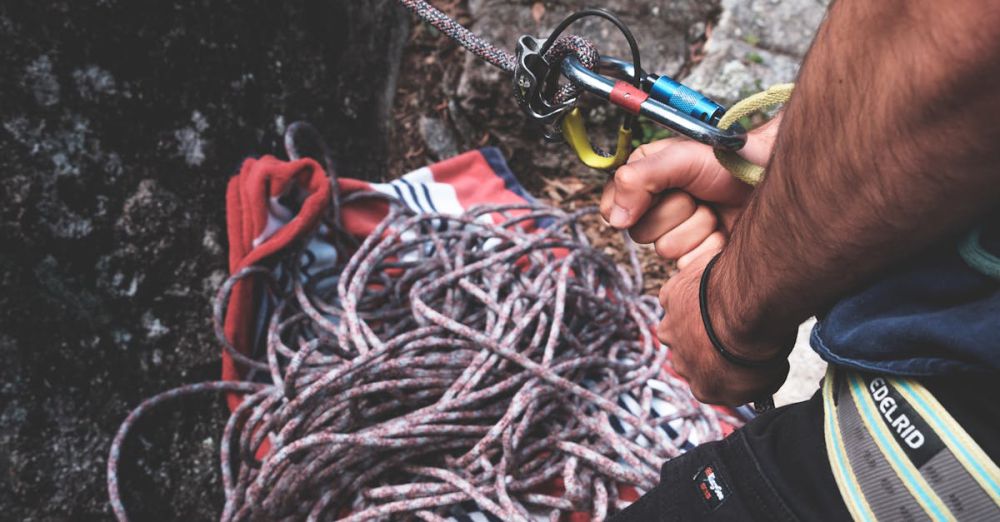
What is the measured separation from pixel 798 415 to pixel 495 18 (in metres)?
2.38

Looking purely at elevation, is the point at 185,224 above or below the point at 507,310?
above

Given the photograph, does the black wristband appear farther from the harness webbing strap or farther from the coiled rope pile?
the coiled rope pile

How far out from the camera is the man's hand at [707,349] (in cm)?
83

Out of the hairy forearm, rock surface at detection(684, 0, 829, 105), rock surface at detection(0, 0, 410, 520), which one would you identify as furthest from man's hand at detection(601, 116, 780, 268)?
rock surface at detection(684, 0, 829, 105)

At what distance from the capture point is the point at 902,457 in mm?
619

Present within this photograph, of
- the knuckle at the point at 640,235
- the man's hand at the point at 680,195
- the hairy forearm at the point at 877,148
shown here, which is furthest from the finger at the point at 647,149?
the hairy forearm at the point at 877,148

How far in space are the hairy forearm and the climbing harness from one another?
147 millimetres

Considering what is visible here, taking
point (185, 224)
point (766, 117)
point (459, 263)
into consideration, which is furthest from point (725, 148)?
point (766, 117)

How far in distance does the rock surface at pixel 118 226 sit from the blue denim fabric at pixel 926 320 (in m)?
1.38

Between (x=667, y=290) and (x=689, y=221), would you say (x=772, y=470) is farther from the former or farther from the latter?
(x=689, y=221)

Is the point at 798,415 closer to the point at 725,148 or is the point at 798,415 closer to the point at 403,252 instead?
the point at 725,148

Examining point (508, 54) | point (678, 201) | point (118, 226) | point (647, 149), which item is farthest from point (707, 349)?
point (118, 226)

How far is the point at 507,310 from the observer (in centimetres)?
156

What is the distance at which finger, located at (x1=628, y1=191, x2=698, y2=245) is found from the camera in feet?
3.42
